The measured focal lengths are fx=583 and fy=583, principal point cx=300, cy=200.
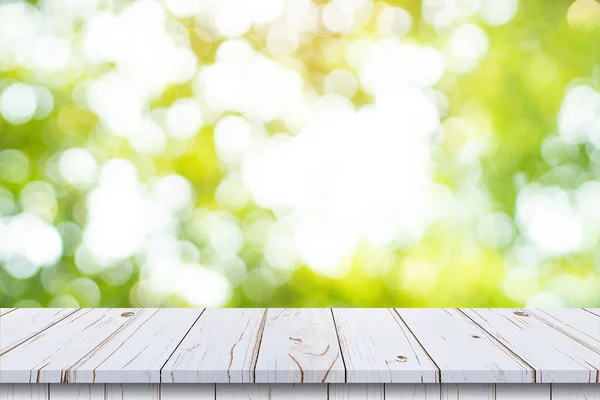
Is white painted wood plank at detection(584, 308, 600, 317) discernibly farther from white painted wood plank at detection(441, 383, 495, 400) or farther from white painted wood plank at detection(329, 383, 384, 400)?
white painted wood plank at detection(329, 383, 384, 400)

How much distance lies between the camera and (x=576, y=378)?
93 cm

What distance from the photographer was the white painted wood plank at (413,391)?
3.11ft

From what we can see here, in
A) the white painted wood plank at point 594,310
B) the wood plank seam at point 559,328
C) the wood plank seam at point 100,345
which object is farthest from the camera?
the white painted wood plank at point 594,310

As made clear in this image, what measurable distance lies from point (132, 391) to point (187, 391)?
89mm

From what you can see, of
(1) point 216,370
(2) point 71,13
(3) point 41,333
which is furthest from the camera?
(2) point 71,13

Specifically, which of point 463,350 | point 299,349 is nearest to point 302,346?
point 299,349

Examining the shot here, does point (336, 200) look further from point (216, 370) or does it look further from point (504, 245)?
point (216, 370)

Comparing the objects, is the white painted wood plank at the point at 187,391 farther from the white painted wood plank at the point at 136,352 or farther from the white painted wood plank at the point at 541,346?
the white painted wood plank at the point at 541,346

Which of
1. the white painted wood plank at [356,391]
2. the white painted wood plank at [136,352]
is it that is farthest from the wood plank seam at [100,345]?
the white painted wood plank at [356,391]

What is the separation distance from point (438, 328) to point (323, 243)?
1.26ft

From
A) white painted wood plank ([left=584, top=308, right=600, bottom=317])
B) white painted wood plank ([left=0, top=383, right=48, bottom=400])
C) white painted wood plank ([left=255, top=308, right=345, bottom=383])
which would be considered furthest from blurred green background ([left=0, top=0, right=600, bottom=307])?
white painted wood plank ([left=0, top=383, right=48, bottom=400])

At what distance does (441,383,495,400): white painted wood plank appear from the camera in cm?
95

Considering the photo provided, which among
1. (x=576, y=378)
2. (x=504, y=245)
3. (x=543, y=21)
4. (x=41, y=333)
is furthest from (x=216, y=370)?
(x=543, y=21)

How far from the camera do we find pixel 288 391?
951 millimetres
